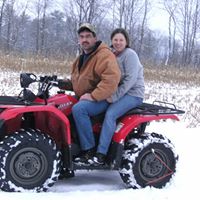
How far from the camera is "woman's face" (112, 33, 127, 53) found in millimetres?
4961

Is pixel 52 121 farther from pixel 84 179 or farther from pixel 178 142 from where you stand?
pixel 178 142

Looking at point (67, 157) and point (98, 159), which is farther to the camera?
point (98, 159)

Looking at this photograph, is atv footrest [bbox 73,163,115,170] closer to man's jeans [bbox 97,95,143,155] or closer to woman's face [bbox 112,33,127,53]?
man's jeans [bbox 97,95,143,155]

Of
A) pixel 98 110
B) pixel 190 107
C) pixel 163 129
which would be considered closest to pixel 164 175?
pixel 98 110

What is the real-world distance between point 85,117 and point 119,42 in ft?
3.18

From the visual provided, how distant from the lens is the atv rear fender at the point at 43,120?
4.24 m

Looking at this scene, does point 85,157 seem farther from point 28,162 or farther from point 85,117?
point 28,162

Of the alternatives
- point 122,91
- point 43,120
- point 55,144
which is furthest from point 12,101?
point 122,91

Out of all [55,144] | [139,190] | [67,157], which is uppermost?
[55,144]

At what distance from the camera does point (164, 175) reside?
194 inches

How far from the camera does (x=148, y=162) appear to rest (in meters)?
4.89

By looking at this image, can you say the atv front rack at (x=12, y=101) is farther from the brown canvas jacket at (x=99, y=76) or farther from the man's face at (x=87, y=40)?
the man's face at (x=87, y=40)

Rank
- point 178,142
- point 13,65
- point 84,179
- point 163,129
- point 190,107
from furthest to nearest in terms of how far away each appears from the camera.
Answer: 1. point 13,65
2. point 190,107
3. point 163,129
4. point 178,142
5. point 84,179

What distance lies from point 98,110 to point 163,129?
11.1 feet
